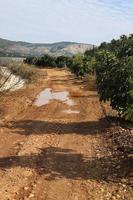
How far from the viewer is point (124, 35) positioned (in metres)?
41.3

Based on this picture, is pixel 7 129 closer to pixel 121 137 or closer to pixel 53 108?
pixel 121 137

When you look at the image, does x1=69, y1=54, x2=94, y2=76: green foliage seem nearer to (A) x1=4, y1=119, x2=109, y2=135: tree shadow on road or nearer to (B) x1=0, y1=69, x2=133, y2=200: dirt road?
(B) x1=0, y1=69, x2=133, y2=200: dirt road

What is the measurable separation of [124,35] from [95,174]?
30.8m

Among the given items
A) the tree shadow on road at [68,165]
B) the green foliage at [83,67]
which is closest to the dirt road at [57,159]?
the tree shadow on road at [68,165]

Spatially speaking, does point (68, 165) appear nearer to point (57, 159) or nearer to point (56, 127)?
point (57, 159)

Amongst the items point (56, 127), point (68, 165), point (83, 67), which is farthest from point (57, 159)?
point (83, 67)

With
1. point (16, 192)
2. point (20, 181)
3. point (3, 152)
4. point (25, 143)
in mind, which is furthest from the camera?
point (25, 143)

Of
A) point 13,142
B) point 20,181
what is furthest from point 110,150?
point 20,181

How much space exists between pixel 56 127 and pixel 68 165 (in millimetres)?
6561

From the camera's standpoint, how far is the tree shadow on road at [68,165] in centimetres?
1158

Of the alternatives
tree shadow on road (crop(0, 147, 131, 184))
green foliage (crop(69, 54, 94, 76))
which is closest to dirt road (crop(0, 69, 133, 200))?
tree shadow on road (crop(0, 147, 131, 184))

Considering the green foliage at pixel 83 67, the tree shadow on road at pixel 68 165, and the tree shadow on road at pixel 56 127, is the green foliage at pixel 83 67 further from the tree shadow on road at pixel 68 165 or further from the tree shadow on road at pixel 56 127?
the tree shadow on road at pixel 68 165

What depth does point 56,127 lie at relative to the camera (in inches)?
750

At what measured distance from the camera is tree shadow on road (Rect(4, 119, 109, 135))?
1795 cm
